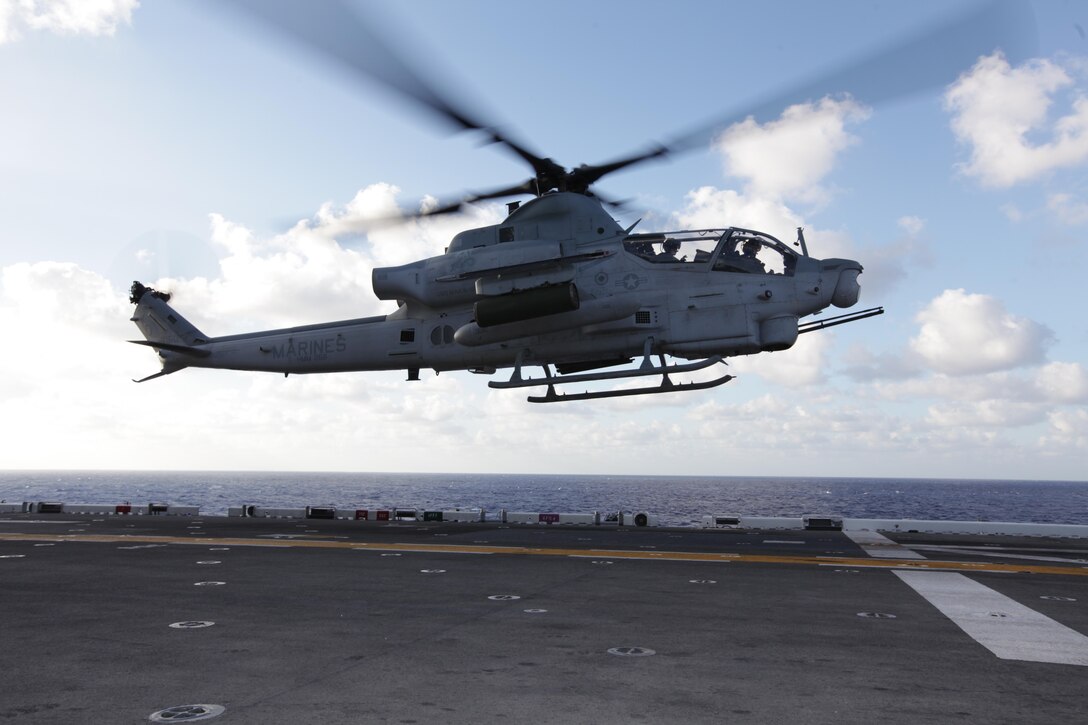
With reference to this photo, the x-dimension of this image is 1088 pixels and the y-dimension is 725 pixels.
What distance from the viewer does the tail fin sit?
2553cm

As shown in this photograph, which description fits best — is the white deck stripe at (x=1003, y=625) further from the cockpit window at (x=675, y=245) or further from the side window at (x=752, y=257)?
the cockpit window at (x=675, y=245)

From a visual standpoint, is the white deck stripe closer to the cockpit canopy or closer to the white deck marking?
the white deck marking

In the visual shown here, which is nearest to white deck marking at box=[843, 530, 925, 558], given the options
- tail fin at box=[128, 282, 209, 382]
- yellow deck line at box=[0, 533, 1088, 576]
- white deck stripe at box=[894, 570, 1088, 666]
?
yellow deck line at box=[0, 533, 1088, 576]

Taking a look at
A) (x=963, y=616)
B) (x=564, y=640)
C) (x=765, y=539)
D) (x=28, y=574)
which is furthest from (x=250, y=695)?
(x=765, y=539)

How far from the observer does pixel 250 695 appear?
6012 mm

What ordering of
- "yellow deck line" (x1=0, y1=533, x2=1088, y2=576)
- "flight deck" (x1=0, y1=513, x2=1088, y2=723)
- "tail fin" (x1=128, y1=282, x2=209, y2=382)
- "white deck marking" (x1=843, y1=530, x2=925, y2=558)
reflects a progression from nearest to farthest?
1. "flight deck" (x1=0, y1=513, x2=1088, y2=723)
2. "yellow deck line" (x1=0, y1=533, x2=1088, y2=576)
3. "white deck marking" (x1=843, y1=530, x2=925, y2=558)
4. "tail fin" (x1=128, y1=282, x2=209, y2=382)

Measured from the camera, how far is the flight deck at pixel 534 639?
5.78 meters

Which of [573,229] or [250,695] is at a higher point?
[573,229]

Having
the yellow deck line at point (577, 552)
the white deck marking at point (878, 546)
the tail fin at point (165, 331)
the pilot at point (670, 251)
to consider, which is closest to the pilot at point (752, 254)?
the pilot at point (670, 251)

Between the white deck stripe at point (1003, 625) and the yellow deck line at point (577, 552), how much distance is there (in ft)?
10.7

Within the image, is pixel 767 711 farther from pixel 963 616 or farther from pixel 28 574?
pixel 28 574

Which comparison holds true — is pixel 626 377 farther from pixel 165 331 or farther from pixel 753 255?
pixel 165 331

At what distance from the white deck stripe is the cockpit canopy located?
370 inches

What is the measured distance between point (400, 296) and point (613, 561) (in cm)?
1046
